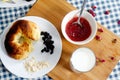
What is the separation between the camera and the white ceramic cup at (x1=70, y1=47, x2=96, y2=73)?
1.16 meters

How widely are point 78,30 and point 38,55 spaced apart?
0.52ft

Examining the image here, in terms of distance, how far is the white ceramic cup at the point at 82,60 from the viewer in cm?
116

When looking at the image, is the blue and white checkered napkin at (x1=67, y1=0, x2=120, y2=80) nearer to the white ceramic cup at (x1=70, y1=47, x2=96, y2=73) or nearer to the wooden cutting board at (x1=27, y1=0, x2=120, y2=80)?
the wooden cutting board at (x1=27, y1=0, x2=120, y2=80)

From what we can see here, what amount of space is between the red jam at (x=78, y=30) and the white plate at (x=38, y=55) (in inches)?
1.7

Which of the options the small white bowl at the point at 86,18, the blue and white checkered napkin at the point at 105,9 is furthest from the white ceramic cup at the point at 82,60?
the blue and white checkered napkin at the point at 105,9

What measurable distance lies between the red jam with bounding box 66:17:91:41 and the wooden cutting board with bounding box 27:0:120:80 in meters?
0.03

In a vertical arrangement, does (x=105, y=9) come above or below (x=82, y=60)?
above

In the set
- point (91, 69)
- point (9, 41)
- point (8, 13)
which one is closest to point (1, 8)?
point (8, 13)

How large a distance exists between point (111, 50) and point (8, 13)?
374 millimetres

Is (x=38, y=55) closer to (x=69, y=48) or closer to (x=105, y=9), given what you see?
(x=69, y=48)

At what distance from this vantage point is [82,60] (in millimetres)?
1164

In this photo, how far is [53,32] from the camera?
121cm

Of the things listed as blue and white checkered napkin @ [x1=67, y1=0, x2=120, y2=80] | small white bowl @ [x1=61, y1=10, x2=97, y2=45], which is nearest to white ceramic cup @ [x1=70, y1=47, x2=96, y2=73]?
small white bowl @ [x1=61, y1=10, x2=97, y2=45]

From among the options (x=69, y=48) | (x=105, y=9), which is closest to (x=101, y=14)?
(x=105, y=9)
